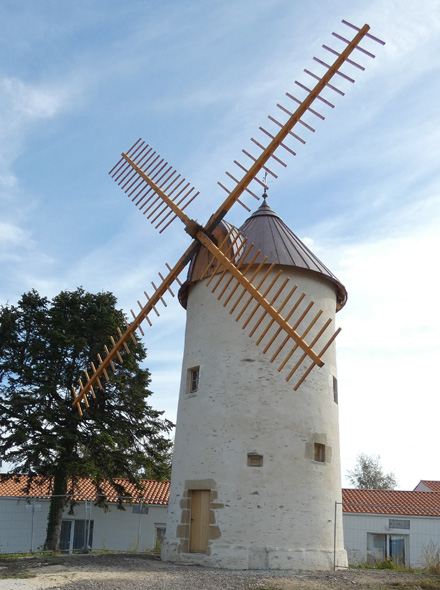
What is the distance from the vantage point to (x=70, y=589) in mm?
8273

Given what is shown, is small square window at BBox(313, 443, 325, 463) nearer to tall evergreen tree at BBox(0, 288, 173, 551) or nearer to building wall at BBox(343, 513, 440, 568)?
tall evergreen tree at BBox(0, 288, 173, 551)

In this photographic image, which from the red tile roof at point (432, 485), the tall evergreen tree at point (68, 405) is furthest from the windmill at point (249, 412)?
the red tile roof at point (432, 485)

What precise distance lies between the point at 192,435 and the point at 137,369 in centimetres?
858

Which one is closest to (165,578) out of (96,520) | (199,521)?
(199,521)

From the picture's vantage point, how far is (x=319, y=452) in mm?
12625

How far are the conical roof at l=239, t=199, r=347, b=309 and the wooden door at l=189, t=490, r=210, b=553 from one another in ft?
16.4

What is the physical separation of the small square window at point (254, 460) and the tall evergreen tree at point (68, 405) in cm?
783

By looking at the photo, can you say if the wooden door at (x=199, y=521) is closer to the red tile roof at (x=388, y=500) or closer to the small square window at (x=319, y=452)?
the small square window at (x=319, y=452)

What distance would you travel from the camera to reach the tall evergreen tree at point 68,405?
18.5 meters

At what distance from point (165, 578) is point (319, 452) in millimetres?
4287

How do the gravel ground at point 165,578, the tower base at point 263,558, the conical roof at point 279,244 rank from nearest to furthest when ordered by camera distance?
the gravel ground at point 165,578, the tower base at point 263,558, the conical roof at point 279,244

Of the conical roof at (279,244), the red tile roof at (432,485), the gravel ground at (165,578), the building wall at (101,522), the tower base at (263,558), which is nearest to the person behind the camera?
the gravel ground at (165,578)

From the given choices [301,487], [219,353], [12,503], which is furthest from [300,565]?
[12,503]

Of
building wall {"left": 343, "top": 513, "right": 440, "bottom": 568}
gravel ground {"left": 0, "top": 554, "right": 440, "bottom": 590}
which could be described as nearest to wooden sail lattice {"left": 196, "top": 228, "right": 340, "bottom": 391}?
gravel ground {"left": 0, "top": 554, "right": 440, "bottom": 590}
